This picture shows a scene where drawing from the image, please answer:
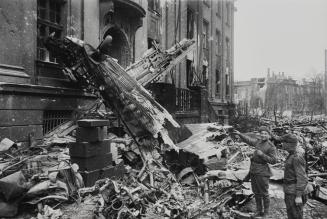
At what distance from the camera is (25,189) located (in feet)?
16.4

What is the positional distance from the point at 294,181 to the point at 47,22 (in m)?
8.53

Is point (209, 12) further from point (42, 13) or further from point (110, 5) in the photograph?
point (42, 13)

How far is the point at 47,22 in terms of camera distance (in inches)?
366

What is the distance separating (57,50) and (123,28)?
4.95 metres

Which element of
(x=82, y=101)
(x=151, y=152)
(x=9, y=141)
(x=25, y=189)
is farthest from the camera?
(x=82, y=101)

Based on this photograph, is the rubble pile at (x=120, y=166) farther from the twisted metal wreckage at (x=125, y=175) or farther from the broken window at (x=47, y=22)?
the broken window at (x=47, y=22)

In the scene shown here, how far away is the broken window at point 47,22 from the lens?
9133 millimetres

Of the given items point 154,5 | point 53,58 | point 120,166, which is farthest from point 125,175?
point 154,5

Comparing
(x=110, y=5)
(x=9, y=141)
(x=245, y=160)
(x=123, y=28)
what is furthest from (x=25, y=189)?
(x=123, y=28)

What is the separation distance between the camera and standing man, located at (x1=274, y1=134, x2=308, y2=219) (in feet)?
15.1

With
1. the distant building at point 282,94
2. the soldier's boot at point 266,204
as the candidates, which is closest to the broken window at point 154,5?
the soldier's boot at point 266,204

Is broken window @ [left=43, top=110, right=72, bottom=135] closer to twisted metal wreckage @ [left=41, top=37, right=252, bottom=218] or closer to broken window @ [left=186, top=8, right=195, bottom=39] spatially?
twisted metal wreckage @ [left=41, top=37, right=252, bottom=218]

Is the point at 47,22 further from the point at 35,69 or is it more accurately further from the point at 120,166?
the point at 120,166

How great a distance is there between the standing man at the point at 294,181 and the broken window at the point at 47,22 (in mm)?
7788
